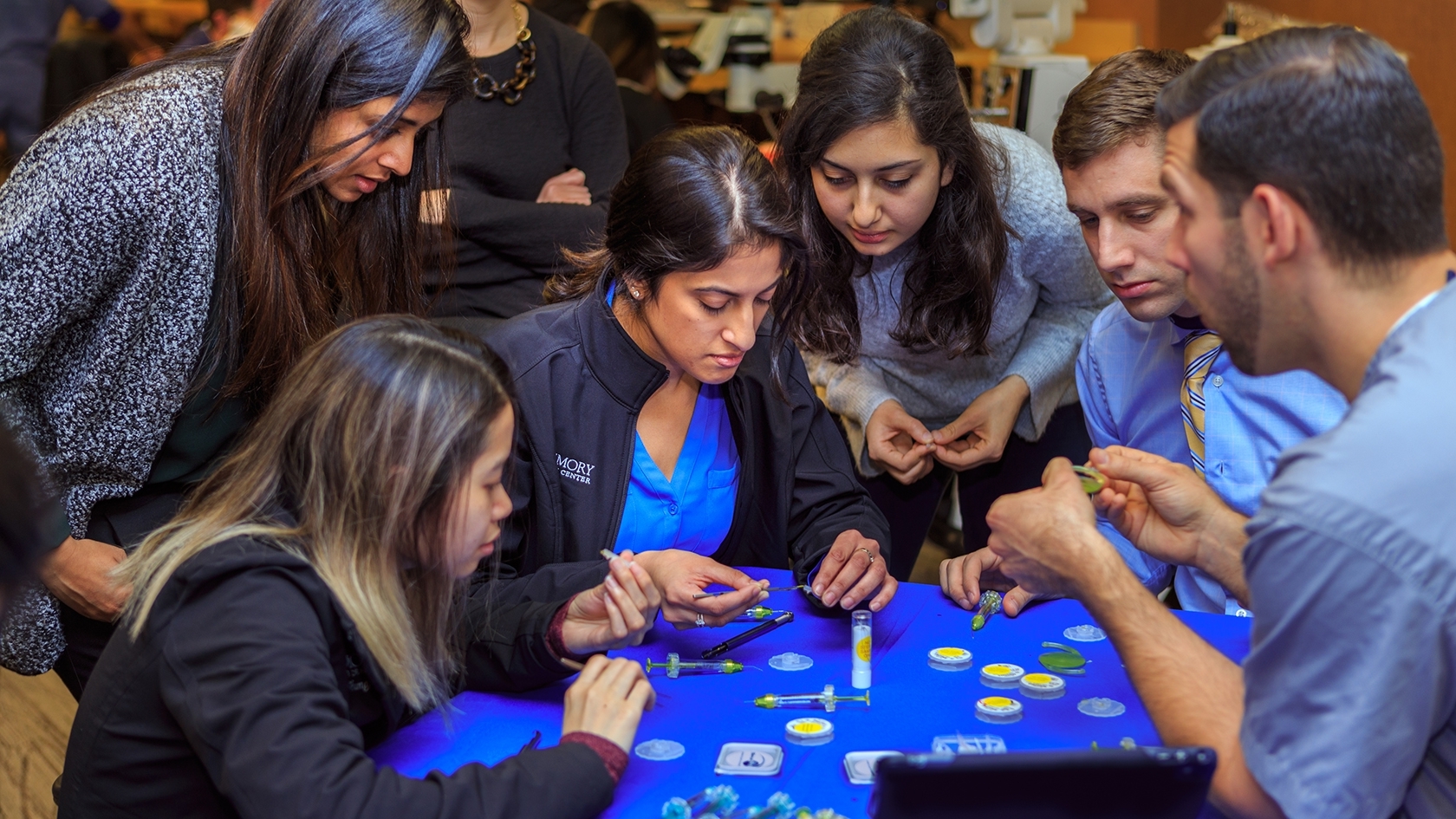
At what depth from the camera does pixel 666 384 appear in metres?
1.94

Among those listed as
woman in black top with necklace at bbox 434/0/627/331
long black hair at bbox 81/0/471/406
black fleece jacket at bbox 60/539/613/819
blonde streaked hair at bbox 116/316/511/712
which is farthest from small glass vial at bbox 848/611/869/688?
woman in black top with necklace at bbox 434/0/627/331

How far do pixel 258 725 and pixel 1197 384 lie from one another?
55.7 inches

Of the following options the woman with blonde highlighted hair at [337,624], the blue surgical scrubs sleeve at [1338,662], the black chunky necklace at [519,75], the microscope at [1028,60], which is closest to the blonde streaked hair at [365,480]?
the woman with blonde highlighted hair at [337,624]

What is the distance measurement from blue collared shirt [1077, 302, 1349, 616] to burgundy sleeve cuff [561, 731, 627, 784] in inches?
38.8

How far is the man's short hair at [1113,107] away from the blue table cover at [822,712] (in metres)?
0.70

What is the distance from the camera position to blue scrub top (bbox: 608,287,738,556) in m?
1.87

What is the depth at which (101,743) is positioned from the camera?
51.8 inches

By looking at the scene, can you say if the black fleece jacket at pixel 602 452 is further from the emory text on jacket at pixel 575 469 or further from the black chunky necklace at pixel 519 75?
the black chunky necklace at pixel 519 75

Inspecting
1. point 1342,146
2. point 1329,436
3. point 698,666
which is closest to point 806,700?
point 698,666

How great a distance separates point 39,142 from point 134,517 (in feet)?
1.69

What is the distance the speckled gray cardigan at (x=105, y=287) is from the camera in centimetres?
152

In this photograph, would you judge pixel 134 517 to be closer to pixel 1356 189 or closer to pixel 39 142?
pixel 39 142

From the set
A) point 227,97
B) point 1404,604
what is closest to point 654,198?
point 227,97

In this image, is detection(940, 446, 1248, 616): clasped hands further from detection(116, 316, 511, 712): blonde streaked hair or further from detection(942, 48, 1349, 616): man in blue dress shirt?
detection(116, 316, 511, 712): blonde streaked hair
